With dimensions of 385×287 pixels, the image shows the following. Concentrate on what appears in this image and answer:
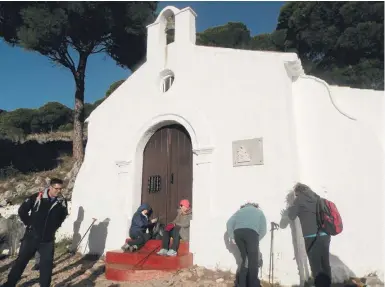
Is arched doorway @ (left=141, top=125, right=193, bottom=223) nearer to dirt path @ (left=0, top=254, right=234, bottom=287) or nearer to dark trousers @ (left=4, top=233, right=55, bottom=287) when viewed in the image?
dirt path @ (left=0, top=254, right=234, bottom=287)

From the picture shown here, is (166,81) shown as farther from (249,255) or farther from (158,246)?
(249,255)

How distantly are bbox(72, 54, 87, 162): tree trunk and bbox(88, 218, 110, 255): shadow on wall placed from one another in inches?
246

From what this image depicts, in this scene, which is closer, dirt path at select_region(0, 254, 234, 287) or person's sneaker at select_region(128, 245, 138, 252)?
dirt path at select_region(0, 254, 234, 287)

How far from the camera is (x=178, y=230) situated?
5930 mm

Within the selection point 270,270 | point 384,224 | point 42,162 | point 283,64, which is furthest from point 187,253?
point 42,162

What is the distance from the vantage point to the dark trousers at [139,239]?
614 cm

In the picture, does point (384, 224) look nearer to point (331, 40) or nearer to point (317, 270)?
point (317, 270)

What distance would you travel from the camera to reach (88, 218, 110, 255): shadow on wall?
727cm

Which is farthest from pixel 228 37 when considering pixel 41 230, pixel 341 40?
pixel 41 230

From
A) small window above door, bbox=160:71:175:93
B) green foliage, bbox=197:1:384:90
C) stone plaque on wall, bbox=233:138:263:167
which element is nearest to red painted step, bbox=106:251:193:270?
stone plaque on wall, bbox=233:138:263:167

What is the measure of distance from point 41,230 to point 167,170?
3194mm

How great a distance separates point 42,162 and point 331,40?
1532 cm

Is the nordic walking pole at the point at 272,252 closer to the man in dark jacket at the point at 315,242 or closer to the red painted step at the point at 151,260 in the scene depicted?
the man in dark jacket at the point at 315,242

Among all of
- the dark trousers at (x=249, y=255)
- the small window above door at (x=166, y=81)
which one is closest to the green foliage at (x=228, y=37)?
the small window above door at (x=166, y=81)
